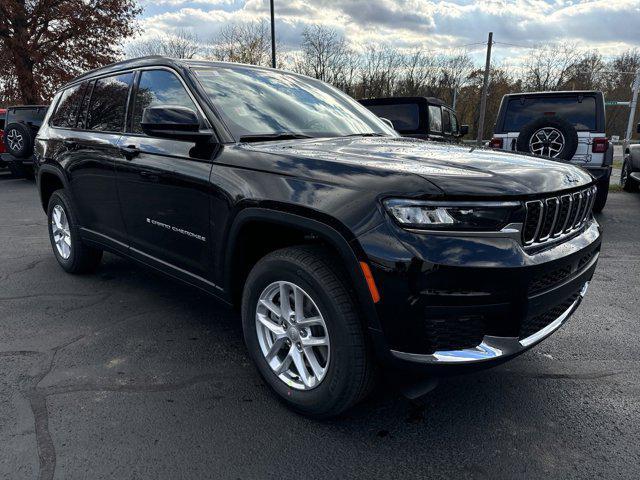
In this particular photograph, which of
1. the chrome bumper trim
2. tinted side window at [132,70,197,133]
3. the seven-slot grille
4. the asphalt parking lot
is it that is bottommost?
the asphalt parking lot

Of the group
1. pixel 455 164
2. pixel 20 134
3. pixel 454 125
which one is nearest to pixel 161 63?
pixel 455 164

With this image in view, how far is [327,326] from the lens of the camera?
2.16m

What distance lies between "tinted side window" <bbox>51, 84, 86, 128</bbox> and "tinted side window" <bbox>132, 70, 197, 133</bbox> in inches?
47.5

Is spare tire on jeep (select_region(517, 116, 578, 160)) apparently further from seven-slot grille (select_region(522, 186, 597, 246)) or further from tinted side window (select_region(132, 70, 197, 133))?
tinted side window (select_region(132, 70, 197, 133))

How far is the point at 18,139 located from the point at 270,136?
10.1 meters

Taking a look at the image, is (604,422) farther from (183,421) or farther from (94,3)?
(94,3)

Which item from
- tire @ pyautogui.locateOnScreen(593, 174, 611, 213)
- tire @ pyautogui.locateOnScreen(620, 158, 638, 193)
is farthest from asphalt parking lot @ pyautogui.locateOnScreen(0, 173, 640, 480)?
tire @ pyautogui.locateOnScreen(620, 158, 638, 193)

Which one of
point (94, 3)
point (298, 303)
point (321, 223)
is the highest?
point (94, 3)

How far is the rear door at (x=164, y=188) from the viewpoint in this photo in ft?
9.21

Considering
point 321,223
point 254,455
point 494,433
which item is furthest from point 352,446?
point 321,223

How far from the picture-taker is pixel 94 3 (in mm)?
20984

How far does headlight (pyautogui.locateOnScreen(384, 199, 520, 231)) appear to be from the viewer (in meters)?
1.91

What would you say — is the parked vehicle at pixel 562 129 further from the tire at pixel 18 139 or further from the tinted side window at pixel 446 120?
the tire at pixel 18 139

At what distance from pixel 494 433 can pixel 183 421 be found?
152cm
